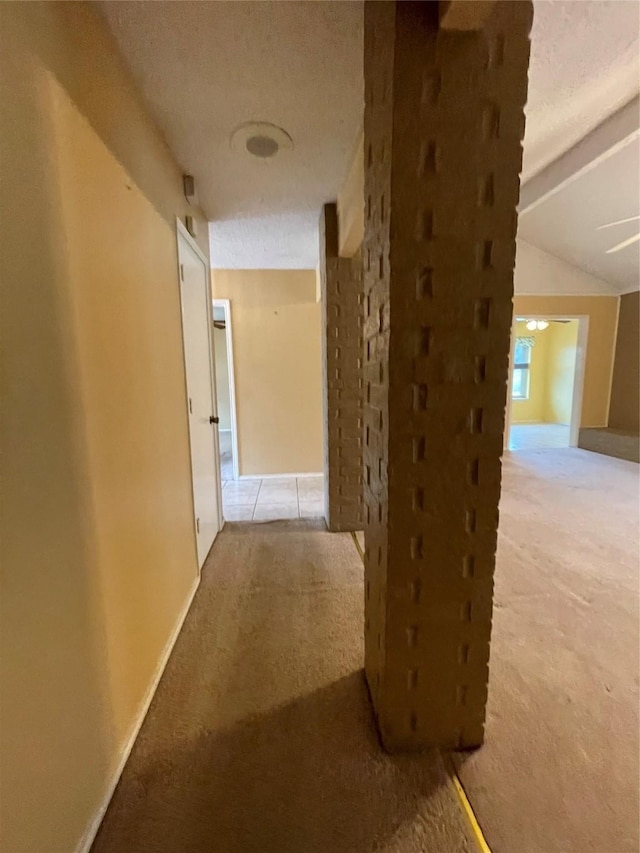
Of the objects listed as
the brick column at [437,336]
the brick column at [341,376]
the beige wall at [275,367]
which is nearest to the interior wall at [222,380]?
the beige wall at [275,367]

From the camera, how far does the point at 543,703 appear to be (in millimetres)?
1580

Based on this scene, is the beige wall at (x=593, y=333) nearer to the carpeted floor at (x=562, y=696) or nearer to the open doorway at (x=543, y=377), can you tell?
the open doorway at (x=543, y=377)

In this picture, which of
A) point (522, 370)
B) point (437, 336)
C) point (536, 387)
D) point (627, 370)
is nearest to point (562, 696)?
point (437, 336)

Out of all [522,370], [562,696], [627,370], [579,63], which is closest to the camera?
[562,696]

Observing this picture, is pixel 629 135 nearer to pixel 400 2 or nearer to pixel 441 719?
pixel 400 2

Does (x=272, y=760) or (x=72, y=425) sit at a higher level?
(x=72, y=425)

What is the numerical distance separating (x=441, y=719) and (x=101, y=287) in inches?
73.0

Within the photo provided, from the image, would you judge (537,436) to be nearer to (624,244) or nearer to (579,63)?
(624,244)

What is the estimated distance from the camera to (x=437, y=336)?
1150mm

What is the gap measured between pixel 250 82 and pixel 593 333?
21.7ft

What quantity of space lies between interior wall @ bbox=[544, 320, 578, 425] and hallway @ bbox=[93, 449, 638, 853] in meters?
7.45

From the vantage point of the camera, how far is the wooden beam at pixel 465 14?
94 cm

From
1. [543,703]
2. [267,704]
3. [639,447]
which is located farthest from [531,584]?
[639,447]

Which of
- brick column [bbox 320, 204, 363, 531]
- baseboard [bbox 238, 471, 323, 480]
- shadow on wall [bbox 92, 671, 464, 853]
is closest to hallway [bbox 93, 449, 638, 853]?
shadow on wall [bbox 92, 671, 464, 853]
